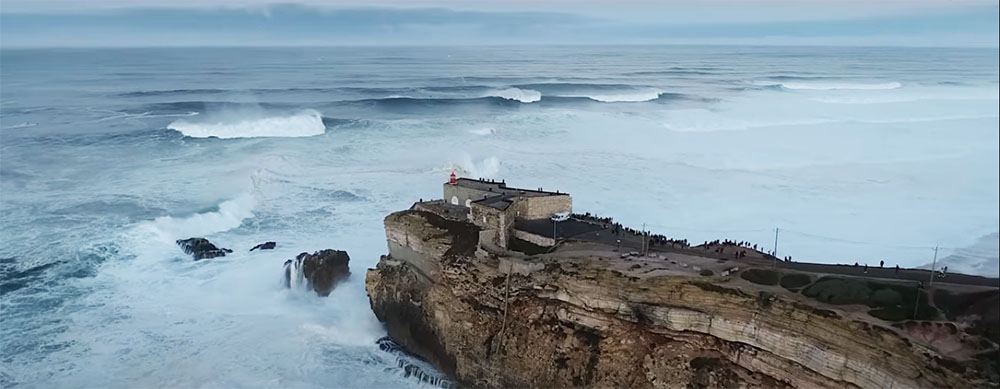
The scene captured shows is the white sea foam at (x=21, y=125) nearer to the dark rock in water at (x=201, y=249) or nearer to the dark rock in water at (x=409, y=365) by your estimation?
the dark rock in water at (x=201, y=249)

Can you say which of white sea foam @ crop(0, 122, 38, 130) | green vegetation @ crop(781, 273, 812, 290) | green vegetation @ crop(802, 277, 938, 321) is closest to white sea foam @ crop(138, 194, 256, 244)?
white sea foam @ crop(0, 122, 38, 130)

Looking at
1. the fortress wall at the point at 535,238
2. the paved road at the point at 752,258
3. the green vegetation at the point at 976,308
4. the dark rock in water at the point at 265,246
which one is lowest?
the dark rock in water at the point at 265,246

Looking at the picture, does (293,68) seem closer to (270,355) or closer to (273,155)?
(273,155)

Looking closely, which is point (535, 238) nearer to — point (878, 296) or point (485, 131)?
point (878, 296)

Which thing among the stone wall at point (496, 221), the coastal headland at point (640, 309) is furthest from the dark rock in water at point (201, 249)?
the stone wall at point (496, 221)

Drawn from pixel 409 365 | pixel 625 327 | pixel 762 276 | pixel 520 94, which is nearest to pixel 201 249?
pixel 409 365

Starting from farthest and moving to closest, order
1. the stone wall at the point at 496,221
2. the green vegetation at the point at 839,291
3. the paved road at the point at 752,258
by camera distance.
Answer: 1. the stone wall at the point at 496,221
2. the paved road at the point at 752,258
3. the green vegetation at the point at 839,291
